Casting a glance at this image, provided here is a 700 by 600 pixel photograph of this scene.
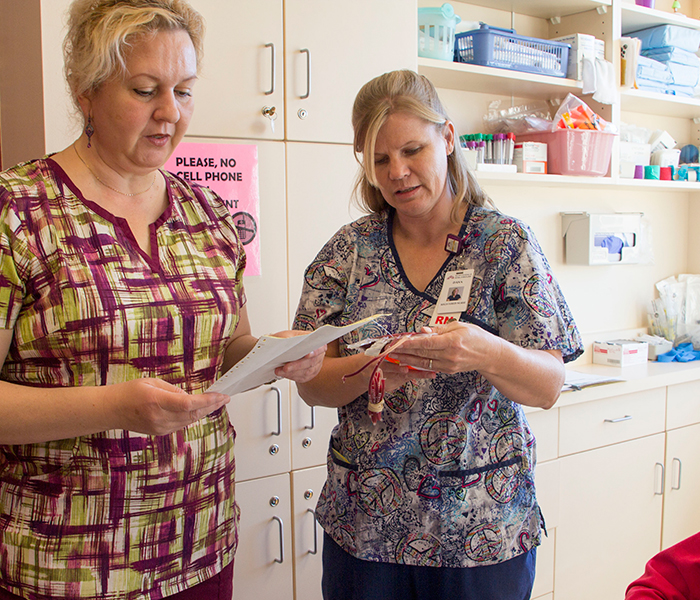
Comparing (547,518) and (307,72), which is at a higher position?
(307,72)

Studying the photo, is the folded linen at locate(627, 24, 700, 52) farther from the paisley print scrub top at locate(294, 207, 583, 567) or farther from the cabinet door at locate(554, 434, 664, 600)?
the paisley print scrub top at locate(294, 207, 583, 567)

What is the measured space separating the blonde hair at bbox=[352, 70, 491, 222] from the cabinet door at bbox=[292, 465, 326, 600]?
1.03 m

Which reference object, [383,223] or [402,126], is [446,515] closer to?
[383,223]

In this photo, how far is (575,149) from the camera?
263 centimetres

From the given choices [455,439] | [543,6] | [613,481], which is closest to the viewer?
[455,439]

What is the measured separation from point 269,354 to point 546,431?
68.0 inches

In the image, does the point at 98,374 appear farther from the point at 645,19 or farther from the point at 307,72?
the point at 645,19

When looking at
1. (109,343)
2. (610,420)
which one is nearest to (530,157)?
(610,420)

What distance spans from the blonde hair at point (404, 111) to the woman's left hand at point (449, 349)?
1.09 feet

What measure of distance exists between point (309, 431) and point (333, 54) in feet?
3.65

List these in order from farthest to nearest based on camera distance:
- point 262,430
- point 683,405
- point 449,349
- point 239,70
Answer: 1. point 683,405
2. point 262,430
3. point 239,70
4. point 449,349

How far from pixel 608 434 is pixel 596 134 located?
1.20 metres

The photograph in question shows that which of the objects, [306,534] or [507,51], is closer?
[306,534]

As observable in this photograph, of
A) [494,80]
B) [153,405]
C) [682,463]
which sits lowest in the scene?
[682,463]
